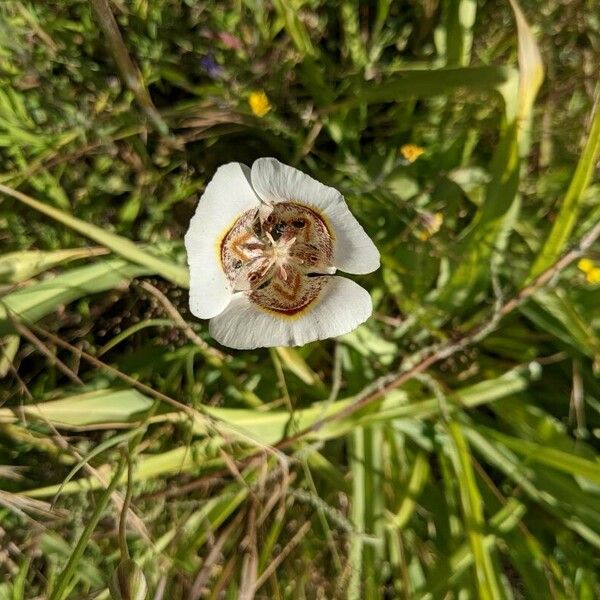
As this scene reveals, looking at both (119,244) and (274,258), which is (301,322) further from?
(119,244)

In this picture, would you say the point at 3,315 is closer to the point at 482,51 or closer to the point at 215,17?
the point at 215,17

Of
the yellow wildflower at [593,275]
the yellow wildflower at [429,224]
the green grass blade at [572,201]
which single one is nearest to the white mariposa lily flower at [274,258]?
the yellow wildflower at [429,224]

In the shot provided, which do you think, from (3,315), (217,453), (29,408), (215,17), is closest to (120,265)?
(3,315)

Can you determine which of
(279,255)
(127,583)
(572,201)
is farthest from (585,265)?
(127,583)

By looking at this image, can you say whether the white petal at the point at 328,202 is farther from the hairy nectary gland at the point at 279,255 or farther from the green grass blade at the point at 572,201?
the green grass blade at the point at 572,201

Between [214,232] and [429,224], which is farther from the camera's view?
[429,224]

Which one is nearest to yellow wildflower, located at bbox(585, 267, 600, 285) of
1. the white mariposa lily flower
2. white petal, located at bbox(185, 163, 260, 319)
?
the white mariposa lily flower
